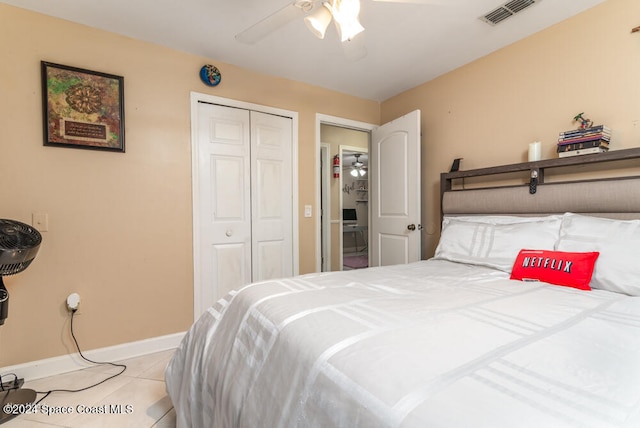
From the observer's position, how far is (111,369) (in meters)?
2.12

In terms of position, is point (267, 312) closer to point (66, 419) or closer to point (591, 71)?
point (66, 419)

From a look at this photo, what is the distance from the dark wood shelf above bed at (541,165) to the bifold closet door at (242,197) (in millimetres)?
1584

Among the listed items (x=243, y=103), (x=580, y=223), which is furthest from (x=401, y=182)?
(x=243, y=103)

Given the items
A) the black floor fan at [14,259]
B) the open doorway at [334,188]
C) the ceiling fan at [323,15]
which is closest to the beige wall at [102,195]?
the black floor fan at [14,259]

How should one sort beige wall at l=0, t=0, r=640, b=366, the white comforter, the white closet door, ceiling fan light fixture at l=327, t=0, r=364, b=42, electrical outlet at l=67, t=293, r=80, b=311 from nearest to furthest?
1. the white comforter
2. ceiling fan light fixture at l=327, t=0, r=364, b=42
3. beige wall at l=0, t=0, r=640, b=366
4. electrical outlet at l=67, t=293, r=80, b=311
5. the white closet door

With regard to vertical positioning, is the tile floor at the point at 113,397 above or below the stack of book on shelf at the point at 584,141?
below

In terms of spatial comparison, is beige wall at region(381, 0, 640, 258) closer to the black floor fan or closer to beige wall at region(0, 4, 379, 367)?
beige wall at region(0, 4, 379, 367)

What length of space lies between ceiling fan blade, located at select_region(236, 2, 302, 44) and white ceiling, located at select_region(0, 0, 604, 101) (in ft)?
1.30

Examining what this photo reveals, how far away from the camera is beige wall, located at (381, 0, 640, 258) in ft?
6.07

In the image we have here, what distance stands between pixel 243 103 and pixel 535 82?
2.45m

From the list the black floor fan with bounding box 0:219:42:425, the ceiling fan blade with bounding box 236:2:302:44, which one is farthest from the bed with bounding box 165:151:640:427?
the ceiling fan blade with bounding box 236:2:302:44

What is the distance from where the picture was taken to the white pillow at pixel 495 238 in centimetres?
182

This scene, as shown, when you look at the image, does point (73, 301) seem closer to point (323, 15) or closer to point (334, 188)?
point (323, 15)

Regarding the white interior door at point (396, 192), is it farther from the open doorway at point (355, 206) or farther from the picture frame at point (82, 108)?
Result: the open doorway at point (355, 206)
